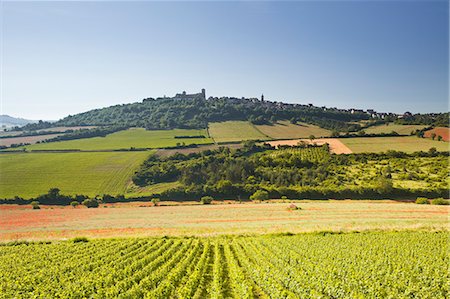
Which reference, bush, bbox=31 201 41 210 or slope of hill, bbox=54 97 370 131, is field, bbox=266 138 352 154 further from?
bush, bbox=31 201 41 210

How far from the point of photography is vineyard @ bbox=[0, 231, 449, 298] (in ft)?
52.7

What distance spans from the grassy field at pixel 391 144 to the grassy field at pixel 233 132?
3352cm

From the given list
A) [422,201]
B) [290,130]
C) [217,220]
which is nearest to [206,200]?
[217,220]

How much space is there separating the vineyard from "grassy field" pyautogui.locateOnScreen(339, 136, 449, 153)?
2622 inches

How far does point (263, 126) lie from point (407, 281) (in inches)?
4923

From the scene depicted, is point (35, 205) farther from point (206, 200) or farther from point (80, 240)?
point (80, 240)

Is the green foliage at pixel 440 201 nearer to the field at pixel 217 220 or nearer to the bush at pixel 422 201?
the bush at pixel 422 201

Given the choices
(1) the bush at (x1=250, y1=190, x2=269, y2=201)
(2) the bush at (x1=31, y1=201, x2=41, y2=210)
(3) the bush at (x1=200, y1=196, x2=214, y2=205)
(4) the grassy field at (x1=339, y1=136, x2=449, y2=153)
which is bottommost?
(2) the bush at (x1=31, y1=201, x2=41, y2=210)

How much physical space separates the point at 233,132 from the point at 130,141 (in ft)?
142

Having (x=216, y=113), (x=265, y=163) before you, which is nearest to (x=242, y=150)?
(x=265, y=163)

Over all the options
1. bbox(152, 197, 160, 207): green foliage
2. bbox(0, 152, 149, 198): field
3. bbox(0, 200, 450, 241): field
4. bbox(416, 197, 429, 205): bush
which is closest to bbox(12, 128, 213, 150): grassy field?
bbox(0, 152, 149, 198): field

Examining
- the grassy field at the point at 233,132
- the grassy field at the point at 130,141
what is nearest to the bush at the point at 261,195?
the grassy field at the point at 130,141

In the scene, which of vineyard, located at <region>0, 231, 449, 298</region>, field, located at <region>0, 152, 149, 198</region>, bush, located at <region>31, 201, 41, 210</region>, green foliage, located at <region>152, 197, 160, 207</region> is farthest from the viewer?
field, located at <region>0, 152, 149, 198</region>

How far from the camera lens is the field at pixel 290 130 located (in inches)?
4719
